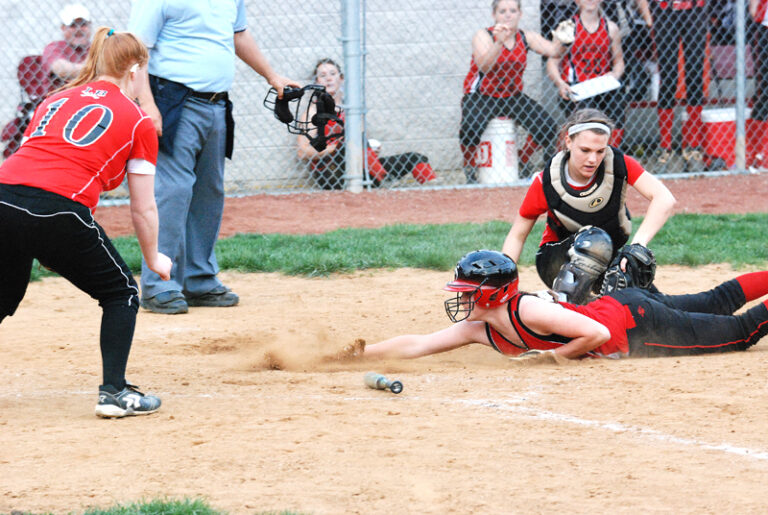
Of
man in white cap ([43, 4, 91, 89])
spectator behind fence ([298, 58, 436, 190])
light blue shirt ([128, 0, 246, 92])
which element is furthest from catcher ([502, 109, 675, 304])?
man in white cap ([43, 4, 91, 89])

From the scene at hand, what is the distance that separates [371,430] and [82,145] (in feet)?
5.05

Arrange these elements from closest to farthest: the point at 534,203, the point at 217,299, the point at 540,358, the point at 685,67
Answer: the point at 540,358, the point at 534,203, the point at 217,299, the point at 685,67

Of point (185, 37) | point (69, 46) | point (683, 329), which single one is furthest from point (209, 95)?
point (69, 46)

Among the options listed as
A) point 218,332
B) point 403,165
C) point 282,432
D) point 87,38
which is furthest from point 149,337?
point 403,165

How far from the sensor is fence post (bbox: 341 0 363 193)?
1026cm

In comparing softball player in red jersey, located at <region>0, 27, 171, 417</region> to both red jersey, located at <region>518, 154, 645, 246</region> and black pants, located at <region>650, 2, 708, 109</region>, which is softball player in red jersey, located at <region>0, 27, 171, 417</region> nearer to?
red jersey, located at <region>518, 154, 645, 246</region>

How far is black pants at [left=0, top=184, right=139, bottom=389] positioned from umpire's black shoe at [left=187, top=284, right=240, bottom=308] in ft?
8.39

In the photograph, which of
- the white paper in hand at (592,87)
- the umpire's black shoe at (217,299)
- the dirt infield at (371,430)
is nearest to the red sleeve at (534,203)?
the dirt infield at (371,430)

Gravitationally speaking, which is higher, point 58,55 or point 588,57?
point 588,57

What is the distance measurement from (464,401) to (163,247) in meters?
2.79

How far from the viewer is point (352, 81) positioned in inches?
407

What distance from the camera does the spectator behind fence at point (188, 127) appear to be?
608cm

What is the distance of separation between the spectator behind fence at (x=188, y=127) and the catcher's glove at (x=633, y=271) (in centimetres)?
258

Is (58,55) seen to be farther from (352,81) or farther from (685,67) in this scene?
(685,67)
